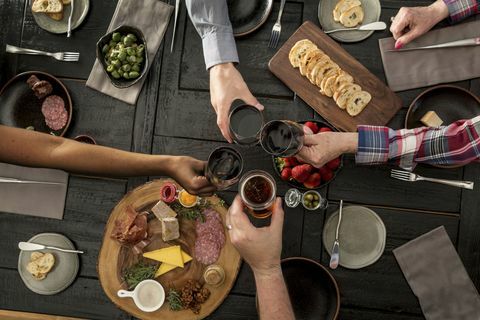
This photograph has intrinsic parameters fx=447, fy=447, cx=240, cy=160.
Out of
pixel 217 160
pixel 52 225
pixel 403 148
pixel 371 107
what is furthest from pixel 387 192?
pixel 52 225

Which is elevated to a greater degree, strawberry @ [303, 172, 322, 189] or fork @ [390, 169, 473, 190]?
fork @ [390, 169, 473, 190]

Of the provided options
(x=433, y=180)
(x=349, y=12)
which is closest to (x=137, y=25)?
(x=349, y=12)

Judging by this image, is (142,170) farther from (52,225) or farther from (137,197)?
(52,225)

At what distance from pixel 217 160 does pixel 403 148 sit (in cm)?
80

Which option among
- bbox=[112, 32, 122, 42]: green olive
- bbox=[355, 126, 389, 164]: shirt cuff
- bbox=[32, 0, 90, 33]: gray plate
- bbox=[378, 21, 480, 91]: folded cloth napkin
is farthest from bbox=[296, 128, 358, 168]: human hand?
bbox=[32, 0, 90, 33]: gray plate

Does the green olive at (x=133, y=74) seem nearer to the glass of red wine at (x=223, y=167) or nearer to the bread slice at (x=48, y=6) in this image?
the bread slice at (x=48, y=6)

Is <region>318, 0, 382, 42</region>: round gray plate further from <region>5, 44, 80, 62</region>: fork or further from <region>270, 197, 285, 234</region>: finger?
<region>5, 44, 80, 62</region>: fork

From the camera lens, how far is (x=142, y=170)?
177 centimetres

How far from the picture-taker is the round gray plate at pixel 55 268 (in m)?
2.05

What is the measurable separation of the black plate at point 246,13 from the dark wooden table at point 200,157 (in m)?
0.05

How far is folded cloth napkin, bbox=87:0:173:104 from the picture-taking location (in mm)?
2148

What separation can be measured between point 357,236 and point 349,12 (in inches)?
40.6

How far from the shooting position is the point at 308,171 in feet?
6.31

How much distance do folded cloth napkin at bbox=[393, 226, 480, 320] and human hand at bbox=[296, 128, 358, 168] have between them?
534 mm
